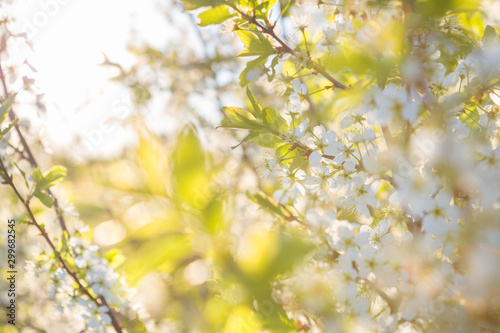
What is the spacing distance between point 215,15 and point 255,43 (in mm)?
122

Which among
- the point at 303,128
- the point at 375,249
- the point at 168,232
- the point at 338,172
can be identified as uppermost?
the point at 168,232

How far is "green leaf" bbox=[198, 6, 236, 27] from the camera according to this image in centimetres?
86

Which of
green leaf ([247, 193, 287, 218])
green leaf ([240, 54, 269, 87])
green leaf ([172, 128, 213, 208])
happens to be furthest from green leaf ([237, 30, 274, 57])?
green leaf ([172, 128, 213, 208])

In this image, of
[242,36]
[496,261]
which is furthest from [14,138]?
[496,261]

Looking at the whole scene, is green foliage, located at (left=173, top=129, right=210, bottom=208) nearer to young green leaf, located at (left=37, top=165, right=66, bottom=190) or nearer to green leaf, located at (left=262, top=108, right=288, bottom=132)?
green leaf, located at (left=262, top=108, right=288, bottom=132)

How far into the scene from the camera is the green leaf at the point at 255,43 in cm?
88

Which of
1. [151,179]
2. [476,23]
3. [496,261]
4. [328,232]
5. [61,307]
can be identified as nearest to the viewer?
[151,179]

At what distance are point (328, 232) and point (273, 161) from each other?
25cm

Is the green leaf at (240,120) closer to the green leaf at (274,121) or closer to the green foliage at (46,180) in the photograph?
the green leaf at (274,121)

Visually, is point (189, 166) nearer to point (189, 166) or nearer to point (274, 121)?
point (189, 166)

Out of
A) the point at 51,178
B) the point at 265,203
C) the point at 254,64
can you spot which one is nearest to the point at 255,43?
the point at 254,64

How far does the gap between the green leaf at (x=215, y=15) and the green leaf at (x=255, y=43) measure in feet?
0.17

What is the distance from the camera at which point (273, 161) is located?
931mm

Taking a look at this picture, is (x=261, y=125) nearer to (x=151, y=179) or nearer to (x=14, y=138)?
(x=151, y=179)
